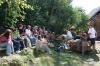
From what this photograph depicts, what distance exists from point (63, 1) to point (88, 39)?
343 inches

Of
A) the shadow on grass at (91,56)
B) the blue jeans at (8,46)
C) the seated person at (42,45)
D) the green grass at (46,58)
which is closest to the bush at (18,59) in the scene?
the green grass at (46,58)

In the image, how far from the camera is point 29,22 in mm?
24703

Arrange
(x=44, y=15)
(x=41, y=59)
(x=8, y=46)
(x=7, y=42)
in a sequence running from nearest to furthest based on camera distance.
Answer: (x=8, y=46) → (x=7, y=42) → (x=41, y=59) → (x=44, y=15)

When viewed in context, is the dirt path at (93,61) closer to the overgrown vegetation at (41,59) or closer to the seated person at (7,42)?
the overgrown vegetation at (41,59)

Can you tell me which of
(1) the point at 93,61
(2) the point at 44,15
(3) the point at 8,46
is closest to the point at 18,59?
(3) the point at 8,46

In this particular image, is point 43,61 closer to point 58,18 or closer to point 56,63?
point 56,63

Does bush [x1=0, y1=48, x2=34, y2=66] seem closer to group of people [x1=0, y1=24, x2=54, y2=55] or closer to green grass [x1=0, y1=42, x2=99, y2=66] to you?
→ green grass [x1=0, y1=42, x2=99, y2=66]

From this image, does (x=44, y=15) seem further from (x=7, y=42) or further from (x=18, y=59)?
(x=18, y=59)

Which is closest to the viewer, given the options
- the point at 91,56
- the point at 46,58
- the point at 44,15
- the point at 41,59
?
the point at 41,59

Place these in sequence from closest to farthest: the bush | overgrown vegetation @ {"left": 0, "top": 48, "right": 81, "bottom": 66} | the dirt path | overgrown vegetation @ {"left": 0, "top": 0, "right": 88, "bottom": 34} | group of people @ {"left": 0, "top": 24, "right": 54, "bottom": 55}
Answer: the bush
overgrown vegetation @ {"left": 0, "top": 48, "right": 81, "bottom": 66}
group of people @ {"left": 0, "top": 24, "right": 54, "bottom": 55}
the dirt path
overgrown vegetation @ {"left": 0, "top": 0, "right": 88, "bottom": 34}

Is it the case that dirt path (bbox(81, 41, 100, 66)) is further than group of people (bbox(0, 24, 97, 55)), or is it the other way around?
dirt path (bbox(81, 41, 100, 66))

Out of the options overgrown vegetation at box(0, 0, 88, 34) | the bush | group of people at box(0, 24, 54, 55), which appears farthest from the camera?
overgrown vegetation at box(0, 0, 88, 34)

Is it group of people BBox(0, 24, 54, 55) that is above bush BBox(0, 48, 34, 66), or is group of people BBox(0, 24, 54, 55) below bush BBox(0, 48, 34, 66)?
above

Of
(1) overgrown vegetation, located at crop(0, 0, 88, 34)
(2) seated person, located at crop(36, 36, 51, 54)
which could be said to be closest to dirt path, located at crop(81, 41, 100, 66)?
(2) seated person, located at crop(36, 36, 51, 54)
